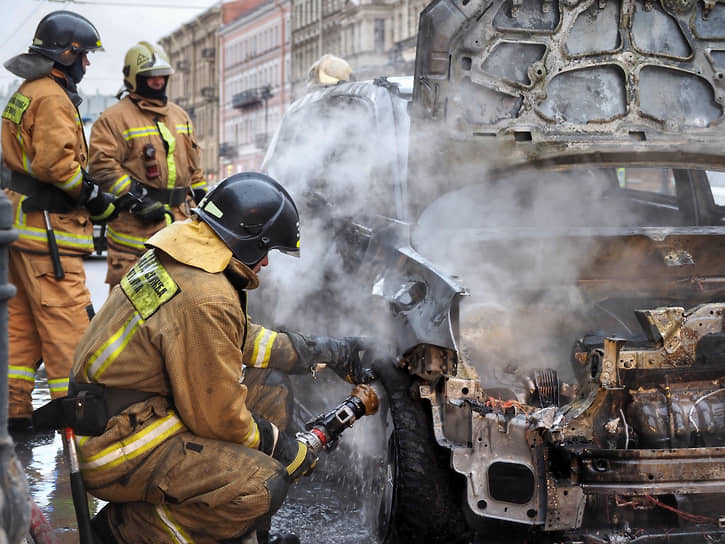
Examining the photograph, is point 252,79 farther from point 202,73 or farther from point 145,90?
point 145,90

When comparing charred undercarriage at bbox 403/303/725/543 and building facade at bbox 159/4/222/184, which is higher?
building facade at bbox 159/4/222/184

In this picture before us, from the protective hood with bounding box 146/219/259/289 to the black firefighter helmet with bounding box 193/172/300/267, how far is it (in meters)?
0.03

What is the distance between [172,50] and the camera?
208 feet

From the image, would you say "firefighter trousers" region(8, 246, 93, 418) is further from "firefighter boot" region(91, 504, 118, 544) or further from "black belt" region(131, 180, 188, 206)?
"firefighter boot" region(91, 504, 118, 544)

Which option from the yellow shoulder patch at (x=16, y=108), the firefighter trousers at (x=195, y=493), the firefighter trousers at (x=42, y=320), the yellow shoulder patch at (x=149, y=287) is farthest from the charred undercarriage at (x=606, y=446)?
the yellow shoulder patch at (x=16, y=108)

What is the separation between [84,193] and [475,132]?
7.13 ft

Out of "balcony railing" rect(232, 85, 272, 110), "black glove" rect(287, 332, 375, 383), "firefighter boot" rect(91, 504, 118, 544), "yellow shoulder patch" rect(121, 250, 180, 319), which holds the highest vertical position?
"balcony railing" rect(232, 85, 272, 110)

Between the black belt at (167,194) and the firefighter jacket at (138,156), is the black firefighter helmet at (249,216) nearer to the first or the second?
the firefighter jacket at (138,156)

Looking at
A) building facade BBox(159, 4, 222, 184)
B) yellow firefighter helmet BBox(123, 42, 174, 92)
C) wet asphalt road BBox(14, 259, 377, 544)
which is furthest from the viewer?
building facade BBox(159, 4, 222, 184)

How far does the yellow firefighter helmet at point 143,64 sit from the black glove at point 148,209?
0.73 meters

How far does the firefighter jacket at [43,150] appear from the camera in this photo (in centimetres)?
470

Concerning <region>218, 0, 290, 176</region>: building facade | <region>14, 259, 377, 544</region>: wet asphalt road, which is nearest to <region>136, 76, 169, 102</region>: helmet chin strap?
<region>14, 259, 377, 544</region>: wet asphalt road

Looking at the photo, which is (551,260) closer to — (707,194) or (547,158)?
(547,158)

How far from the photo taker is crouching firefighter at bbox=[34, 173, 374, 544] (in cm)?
313
